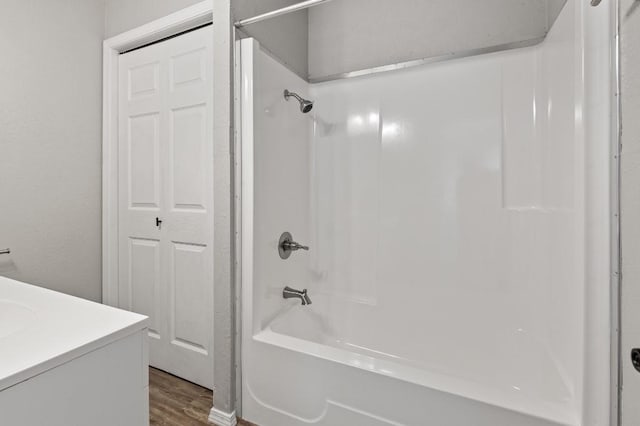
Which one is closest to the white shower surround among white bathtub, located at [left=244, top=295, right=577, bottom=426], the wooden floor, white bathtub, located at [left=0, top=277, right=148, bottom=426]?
white bathtub, located at [left=244, top=295, right=577, bottom=426]

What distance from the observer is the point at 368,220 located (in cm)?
193

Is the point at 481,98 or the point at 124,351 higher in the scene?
the point at 481,98

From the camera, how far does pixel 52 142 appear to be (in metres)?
1.80

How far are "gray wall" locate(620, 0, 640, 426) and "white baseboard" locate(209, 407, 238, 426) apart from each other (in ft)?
4.70

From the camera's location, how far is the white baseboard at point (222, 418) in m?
1.49

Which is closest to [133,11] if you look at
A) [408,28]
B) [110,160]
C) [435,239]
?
[110,160]

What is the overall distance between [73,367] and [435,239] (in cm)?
160

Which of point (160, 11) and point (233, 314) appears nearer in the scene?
point (233, 314)

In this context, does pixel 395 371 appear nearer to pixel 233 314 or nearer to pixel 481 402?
pixel 481 402

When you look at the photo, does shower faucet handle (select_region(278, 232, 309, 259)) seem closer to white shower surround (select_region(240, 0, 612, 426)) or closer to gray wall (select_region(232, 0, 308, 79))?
white shower surround (select_region(240, 0, 612, 426))

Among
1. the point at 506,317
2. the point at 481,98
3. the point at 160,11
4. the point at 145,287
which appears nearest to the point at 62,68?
the point at 160,11

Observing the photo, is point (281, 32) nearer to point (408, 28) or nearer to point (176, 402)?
point (408, 28)

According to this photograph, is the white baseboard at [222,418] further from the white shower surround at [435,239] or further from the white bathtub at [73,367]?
the white bathtub at [73,367]

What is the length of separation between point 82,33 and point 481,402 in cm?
275
